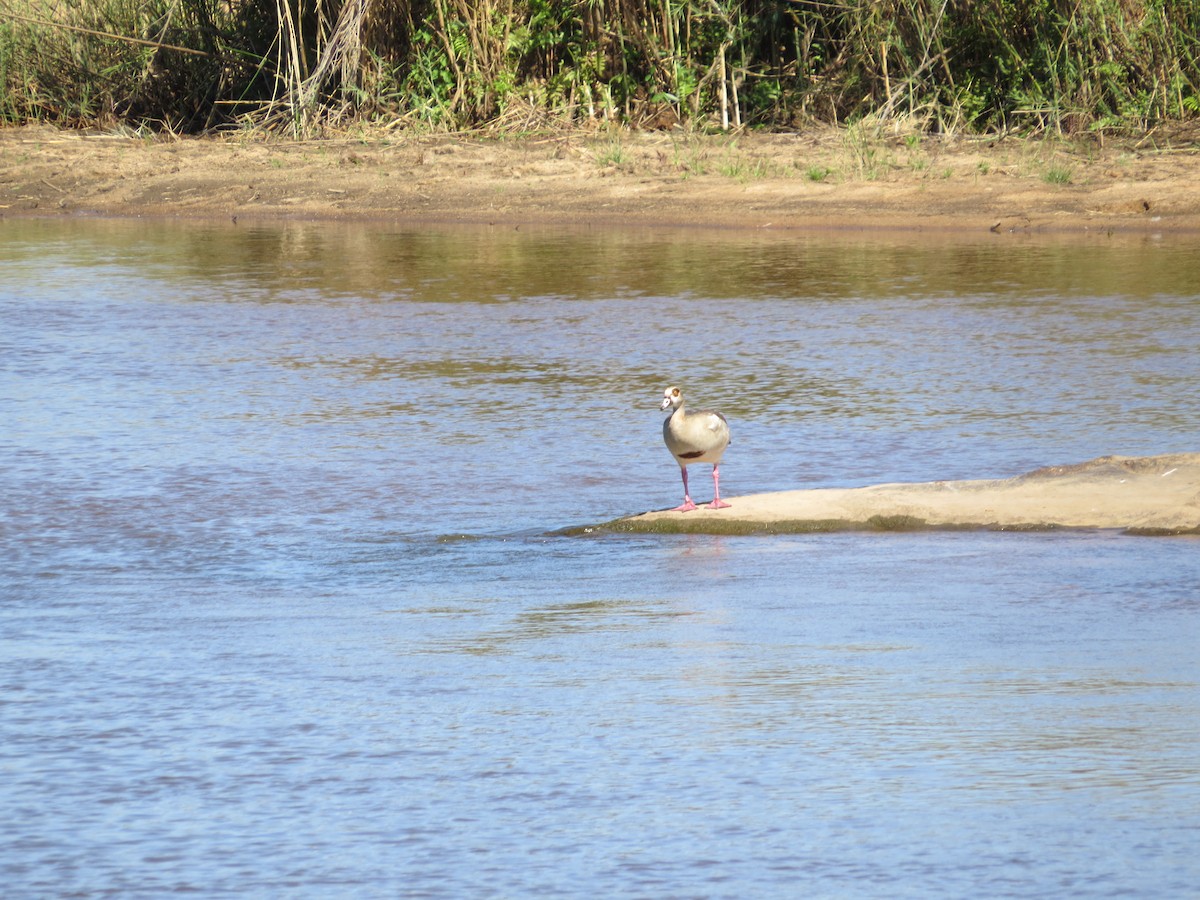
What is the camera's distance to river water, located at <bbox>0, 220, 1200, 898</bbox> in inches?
143

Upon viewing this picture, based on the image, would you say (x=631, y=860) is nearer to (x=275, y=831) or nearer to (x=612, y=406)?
(x=275, y=831)

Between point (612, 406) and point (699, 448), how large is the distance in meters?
2.53

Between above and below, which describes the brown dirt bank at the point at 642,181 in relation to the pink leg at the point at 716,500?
above

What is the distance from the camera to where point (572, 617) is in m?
5.46

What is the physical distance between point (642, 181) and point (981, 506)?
1144 cm

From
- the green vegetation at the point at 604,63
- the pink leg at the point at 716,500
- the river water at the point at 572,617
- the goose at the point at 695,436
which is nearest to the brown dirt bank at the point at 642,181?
the green vegetation at the point at 604,63

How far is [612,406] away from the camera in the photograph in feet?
30.7

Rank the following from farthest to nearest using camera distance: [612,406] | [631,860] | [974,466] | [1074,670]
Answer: [612,406]
[974,466]
[1074,670]
[631,860]

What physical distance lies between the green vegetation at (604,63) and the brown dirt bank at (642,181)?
1.73 feet

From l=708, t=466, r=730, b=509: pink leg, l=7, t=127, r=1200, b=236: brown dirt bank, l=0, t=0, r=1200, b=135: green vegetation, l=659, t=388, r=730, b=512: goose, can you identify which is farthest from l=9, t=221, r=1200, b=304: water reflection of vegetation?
l=659, t=388, r=730, b=512: goose

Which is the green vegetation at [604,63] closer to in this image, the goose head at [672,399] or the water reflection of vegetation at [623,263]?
the water reflection of vegetation at [623,263]

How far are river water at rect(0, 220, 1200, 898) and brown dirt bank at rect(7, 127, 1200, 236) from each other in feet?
13.7

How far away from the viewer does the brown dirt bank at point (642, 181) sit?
16281mm

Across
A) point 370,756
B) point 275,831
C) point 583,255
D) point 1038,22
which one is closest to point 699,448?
point 370,756
